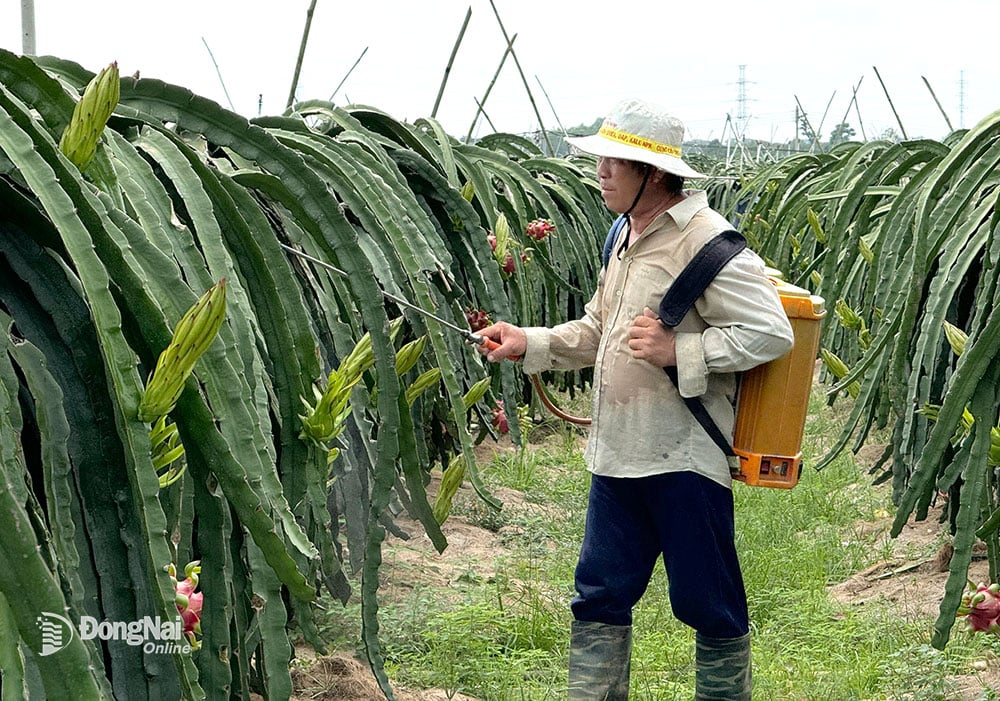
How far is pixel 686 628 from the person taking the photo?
2.89 metres

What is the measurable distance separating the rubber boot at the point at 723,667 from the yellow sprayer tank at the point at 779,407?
31 centimetres

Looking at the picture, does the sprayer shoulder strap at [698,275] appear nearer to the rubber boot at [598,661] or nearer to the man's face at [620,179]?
the man's face at [620,179]

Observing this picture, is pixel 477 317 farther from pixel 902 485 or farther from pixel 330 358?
pixel 902 485

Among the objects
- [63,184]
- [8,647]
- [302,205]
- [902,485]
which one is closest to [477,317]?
[302,205]

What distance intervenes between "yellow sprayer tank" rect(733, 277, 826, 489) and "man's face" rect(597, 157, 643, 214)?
0.34 m

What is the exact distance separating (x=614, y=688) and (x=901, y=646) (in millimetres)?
785

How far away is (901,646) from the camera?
2.71 meters

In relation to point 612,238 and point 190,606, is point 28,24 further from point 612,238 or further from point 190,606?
point 190,606

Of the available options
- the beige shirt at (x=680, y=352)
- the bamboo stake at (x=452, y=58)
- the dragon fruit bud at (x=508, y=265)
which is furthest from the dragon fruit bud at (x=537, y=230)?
the beige shirt at (x=680, y=352)

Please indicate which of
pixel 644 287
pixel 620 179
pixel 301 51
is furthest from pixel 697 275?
pixel 301 51

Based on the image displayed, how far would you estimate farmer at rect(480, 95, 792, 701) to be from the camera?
2.14 meters

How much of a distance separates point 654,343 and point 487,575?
135 centimetres

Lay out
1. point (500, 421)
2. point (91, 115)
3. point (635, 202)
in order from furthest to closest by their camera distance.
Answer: point (500, 421), point (635, 202), point (91, 115)

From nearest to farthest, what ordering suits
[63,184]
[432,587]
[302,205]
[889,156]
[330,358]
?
[63,184] < [302,205] < [330,358] < [432,587] < [889,156]
